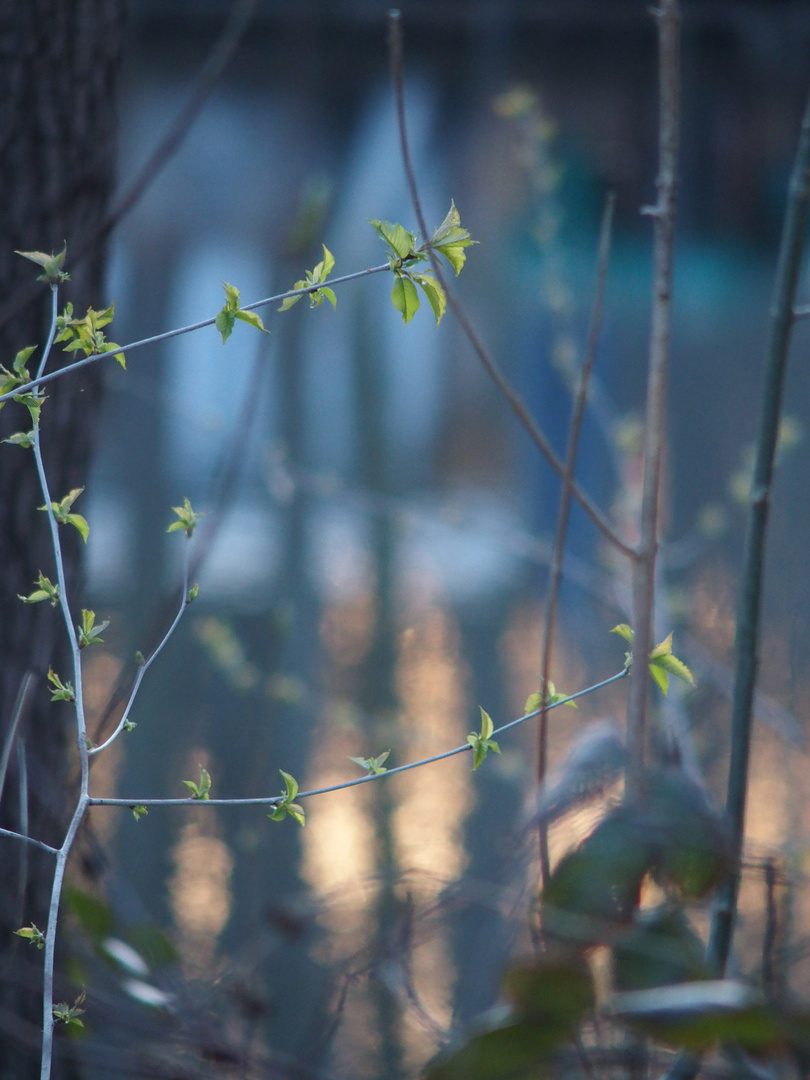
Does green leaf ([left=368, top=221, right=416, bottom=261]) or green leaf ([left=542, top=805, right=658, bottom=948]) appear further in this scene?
green leaf ([left=368, top=221, right=416, bottom=261])

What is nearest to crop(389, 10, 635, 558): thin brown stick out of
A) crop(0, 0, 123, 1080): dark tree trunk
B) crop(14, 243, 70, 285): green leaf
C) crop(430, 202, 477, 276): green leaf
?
crop(430, 202, 477, 276): green leaf

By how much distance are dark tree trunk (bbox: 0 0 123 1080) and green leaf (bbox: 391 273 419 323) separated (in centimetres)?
61

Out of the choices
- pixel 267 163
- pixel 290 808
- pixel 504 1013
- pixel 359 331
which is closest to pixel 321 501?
pixel 359 331

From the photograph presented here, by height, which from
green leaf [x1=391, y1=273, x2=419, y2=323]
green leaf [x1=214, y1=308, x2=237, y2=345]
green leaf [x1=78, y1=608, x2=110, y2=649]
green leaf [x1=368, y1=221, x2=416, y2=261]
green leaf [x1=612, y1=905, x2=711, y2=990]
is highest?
green leaf [x1=368, y1=221, x2=416, y2=261]

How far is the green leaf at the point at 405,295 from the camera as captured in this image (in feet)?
1.82

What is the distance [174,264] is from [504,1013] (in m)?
4.75

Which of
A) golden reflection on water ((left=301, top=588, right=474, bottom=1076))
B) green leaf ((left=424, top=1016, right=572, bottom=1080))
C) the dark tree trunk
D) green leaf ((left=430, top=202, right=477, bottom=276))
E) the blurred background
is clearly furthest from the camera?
golden reflection on water ((left=301, top=588, right=474, bottom=1076))

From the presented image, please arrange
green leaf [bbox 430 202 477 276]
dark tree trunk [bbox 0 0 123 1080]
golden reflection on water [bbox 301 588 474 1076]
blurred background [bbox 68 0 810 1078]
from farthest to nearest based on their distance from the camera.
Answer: golden reflection on water [bbox 301 588 474 1076] → blurred background [bbox 68 0 810 1078] → dark tree trunk [bbox 0 0 123 1080] → green leaf [bbox 430 202 477 276]

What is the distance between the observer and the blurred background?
5.10ft

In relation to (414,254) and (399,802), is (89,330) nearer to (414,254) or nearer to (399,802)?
(414,254)

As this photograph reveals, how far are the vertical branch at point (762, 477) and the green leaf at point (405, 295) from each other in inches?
9.3

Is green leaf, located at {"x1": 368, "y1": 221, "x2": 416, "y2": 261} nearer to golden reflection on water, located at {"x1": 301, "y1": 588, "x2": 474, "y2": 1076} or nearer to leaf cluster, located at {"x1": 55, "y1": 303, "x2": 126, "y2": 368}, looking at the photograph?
leaf cluster, located at {"x1": 55, "y1": 303, "x2": 126, "y2": 368}

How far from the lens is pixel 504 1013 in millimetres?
338

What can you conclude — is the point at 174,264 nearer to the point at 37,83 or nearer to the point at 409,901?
the point at 37,83
